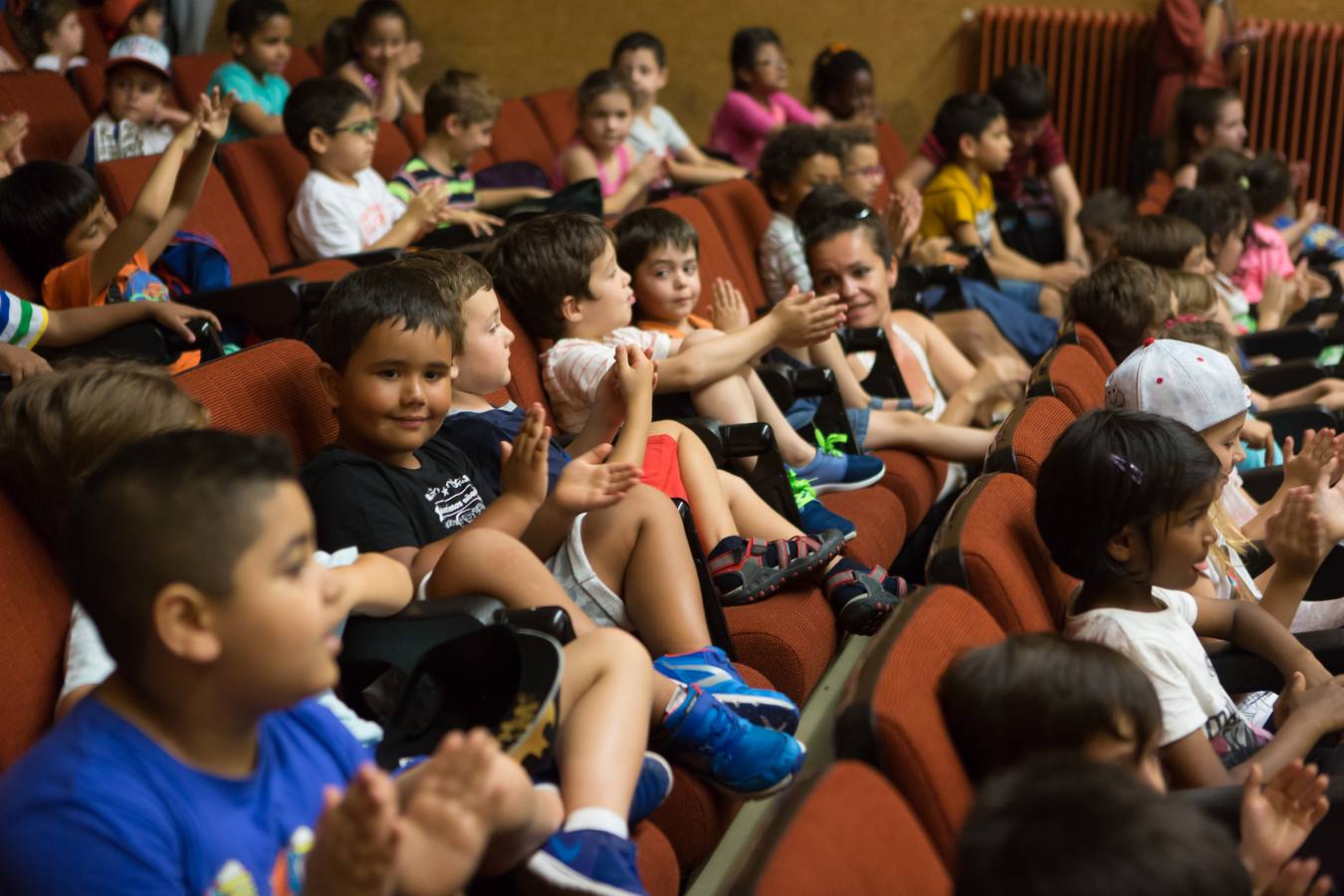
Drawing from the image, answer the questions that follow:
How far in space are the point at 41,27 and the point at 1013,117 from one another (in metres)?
3.80

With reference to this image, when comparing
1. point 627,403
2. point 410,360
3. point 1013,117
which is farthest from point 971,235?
point 410,360

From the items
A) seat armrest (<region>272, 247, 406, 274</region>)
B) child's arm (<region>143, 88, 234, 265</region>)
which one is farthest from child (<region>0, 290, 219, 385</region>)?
seat armrest (<region>272, 247, 406, 274</region>)

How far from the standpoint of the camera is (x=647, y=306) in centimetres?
310

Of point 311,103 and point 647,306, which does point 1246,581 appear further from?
point 311,103

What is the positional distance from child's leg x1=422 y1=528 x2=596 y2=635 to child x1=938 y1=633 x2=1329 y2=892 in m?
0.57

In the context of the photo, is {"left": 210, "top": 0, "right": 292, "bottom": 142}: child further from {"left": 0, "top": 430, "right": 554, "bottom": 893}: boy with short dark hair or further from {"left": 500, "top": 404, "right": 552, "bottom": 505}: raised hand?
{"left": 0, "top": 430, "right": 554, "bottom": 893}: boy with short dark hair

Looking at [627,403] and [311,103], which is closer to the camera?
[627,403]

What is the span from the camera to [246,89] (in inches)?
205

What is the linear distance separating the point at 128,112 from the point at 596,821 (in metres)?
3.51

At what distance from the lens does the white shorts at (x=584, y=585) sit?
2.02 metres

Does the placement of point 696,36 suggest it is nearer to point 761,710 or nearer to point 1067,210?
point 1067,210

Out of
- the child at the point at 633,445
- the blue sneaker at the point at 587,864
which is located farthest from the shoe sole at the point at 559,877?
the child at the point at 633,445

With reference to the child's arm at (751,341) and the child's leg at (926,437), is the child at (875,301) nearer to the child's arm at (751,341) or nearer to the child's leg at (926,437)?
the child's leg at (926,437)

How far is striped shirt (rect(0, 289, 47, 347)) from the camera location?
2.55 meters
